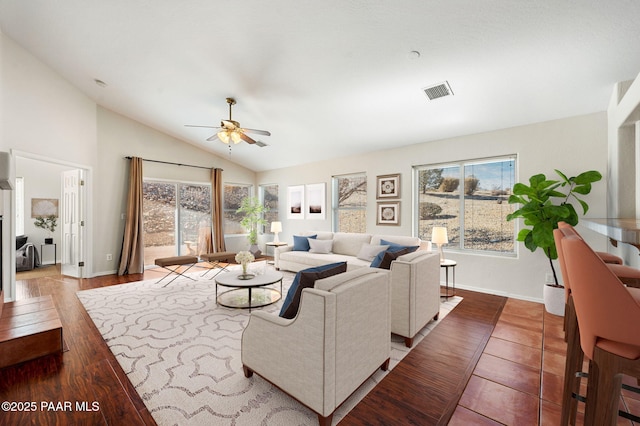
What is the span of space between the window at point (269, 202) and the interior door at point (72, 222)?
13.6 feet

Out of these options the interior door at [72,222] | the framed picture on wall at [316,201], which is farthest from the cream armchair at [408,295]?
the interior door at [72,222]

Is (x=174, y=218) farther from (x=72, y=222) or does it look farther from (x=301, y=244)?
(x=301, y=244)

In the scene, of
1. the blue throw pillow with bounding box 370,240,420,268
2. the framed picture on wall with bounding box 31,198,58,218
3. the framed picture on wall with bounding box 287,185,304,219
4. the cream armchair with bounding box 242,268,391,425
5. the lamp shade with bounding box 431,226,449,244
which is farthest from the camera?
the framed picture on wall with bounding box 287,185,304,219

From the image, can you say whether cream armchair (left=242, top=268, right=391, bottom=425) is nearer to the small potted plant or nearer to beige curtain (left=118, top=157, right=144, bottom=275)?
beige curtain (left=118, top=157, right=144, bottom=275)

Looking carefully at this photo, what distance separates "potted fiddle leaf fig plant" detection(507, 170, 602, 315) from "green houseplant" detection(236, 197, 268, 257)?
578 cm

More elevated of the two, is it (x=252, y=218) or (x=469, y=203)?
(x=469, y=203)

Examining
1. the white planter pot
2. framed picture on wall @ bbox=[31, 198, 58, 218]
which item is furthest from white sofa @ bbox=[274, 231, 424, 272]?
framed picture on wall @ bbox=[31, 198, 58, 218]

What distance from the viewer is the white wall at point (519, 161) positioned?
3455 millimetres

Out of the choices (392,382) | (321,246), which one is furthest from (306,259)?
(392,382)

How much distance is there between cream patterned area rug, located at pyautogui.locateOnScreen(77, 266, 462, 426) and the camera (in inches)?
67.0

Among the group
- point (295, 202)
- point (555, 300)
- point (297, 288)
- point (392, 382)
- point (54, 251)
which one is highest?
point (295, 202)

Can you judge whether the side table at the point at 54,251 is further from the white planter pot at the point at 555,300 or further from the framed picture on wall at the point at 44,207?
the white planter pot at the point at 555,300

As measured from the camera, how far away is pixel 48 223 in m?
6.46

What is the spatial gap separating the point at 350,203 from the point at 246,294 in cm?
315
